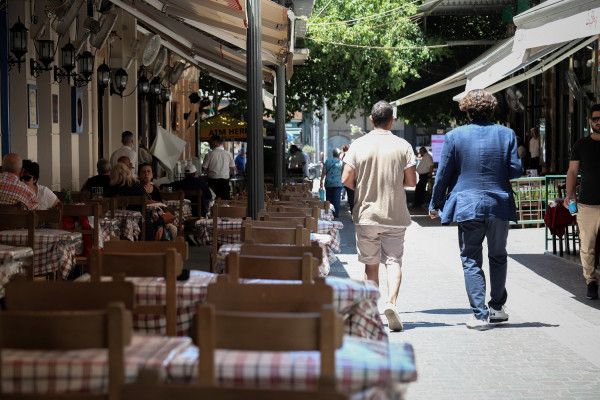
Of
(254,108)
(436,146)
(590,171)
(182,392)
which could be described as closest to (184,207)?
(254,108)

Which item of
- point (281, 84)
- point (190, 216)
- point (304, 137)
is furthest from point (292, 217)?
point (304, 137)

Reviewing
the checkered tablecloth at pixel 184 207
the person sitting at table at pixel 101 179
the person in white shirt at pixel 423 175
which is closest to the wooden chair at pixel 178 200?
the checkered tablecloth at pixel 184 207

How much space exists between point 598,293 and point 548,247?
15.7 feet

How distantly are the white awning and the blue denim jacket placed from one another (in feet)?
3.26

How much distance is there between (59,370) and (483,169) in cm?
538

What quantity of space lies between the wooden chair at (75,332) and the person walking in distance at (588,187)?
6.81 meters

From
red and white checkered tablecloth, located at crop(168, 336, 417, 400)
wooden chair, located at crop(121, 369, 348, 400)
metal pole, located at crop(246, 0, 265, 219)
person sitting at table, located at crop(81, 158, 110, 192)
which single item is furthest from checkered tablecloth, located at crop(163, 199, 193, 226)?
wooden chair, located at crop(121, 369, 348, 400)

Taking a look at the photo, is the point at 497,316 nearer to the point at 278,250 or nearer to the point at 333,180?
the point at 278,250

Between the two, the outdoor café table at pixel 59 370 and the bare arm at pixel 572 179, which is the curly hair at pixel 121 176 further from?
the outdoor café table at pixel 59 370

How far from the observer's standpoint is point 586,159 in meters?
9.30

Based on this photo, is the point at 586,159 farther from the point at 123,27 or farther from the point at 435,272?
the point at 123,27

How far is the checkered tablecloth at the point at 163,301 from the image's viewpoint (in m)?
5.03

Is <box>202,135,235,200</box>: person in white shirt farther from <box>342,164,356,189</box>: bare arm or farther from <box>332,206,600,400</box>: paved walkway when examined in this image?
<box>342,164,356,189</box>: bare arm

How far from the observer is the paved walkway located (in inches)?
247
